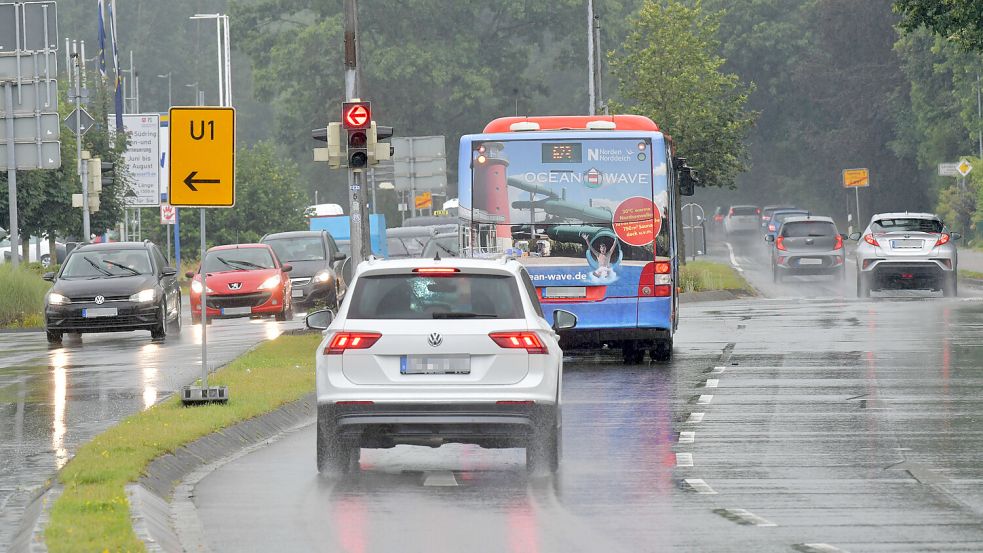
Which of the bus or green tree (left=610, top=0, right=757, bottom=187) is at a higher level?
green tree (left=610, top=0, right=757, bottom=187)

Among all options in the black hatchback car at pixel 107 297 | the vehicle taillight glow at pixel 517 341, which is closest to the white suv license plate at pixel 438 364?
the vehicle taillight glow at pixel 517 341

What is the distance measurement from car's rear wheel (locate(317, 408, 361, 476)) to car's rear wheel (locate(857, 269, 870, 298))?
2885 centimetres

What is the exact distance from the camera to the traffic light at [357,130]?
25094 mm

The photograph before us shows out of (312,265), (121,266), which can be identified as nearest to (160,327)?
(121,266)

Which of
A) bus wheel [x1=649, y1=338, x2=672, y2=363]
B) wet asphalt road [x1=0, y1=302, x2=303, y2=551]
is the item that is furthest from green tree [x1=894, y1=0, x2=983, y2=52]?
wet asphalt road [x1=0, y1=302, x2=303, y2=551]

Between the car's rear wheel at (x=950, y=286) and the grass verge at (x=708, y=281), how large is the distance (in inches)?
246

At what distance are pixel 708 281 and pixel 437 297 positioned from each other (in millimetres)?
34415

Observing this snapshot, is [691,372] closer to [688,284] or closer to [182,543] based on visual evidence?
Answer: [182,543]

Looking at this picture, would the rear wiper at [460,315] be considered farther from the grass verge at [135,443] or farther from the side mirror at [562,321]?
the grass verge at [135,443]

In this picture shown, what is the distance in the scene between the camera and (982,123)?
7362cm

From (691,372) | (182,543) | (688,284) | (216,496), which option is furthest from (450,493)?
(688,284)

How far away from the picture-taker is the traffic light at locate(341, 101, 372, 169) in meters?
25.1

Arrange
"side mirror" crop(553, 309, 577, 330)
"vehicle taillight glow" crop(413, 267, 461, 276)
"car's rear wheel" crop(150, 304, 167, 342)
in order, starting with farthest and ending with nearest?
"car's rear wheel" crop(150, 304, 167, 342), "side mirror" crop(553, 309, 577, 330), "vehicle taillight glow" crop(413, 267, 461, 276)

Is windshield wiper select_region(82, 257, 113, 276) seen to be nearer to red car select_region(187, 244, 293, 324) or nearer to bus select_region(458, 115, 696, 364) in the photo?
red car select_region(187, 244, 293, 324)
